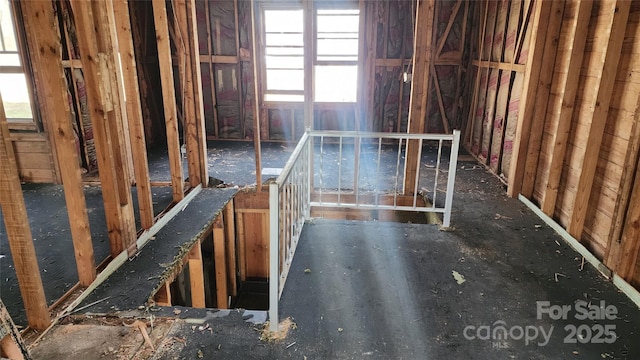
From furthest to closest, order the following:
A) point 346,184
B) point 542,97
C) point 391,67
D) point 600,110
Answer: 1. point 391,67
2. point 346,184
3. point 542,97
4. point 600,110

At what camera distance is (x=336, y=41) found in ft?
21.1

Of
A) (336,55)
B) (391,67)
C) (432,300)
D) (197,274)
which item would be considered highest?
(336,55)

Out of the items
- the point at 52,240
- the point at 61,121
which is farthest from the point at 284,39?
the point at 61,121

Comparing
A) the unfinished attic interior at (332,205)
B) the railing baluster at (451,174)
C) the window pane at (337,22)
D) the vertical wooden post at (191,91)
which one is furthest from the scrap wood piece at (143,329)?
the window pane at (337,22)

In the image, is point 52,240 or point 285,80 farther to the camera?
point 285,80

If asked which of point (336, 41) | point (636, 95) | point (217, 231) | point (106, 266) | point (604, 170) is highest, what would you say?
A: point (336, 41)

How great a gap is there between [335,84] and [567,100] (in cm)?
386

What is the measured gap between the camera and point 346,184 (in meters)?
4.99

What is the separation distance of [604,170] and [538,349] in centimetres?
164

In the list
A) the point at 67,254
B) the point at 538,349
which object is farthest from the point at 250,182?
the point at 538,349

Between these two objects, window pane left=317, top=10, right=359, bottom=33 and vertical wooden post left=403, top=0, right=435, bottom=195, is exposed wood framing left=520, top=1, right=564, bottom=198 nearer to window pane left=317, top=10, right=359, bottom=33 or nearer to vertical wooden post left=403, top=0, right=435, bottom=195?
vertical wooden post left=403, top=0, right=435, bottom=195

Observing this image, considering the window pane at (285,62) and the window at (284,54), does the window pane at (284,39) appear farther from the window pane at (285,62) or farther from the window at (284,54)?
the window pane at (285,62)

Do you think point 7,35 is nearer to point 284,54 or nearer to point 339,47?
point 284,54

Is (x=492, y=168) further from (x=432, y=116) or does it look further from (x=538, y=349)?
(x=538, y=349)
